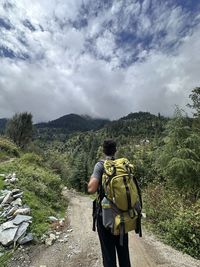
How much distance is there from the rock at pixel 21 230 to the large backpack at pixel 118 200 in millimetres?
4628

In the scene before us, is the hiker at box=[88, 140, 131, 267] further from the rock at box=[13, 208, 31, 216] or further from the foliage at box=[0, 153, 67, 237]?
the rock at box=[13, 208, 31, 216]

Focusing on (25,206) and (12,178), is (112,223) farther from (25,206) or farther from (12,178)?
(12,178)

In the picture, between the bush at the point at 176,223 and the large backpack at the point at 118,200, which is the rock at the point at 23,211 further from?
the large backpack at the point at 118,200

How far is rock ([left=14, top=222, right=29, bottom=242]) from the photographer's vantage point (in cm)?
725

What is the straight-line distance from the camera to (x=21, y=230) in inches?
296

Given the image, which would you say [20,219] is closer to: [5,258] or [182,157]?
[5,258]

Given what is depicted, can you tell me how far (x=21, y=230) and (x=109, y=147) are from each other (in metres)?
5.13

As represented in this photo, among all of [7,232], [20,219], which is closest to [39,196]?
[20,219]

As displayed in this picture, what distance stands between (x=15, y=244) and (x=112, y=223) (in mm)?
4653

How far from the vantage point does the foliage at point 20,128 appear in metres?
38.2

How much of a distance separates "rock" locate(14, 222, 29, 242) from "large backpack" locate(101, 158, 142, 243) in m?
4.63

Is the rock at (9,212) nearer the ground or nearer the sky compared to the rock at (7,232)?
nearer the sky

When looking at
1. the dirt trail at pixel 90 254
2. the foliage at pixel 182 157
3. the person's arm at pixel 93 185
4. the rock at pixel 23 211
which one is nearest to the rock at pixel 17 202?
the rock at pixel 23 211

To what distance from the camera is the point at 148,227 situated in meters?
9.51
